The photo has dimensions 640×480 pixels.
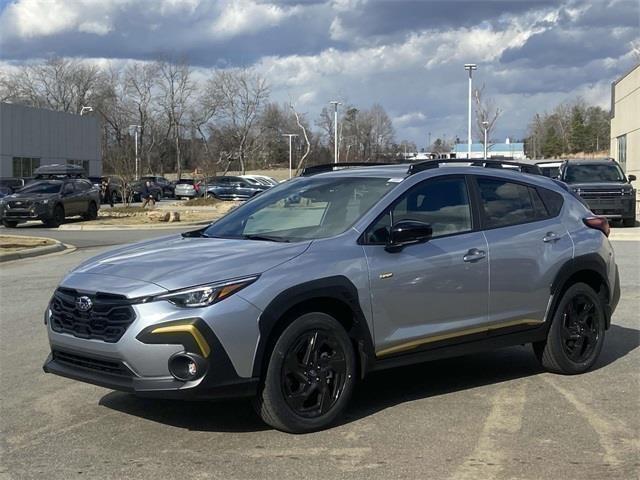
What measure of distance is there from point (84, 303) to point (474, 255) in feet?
9.23

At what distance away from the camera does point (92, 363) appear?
15.3ft

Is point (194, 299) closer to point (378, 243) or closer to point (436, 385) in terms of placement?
point (378, 243)

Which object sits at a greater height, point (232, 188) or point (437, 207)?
point (232, 188)

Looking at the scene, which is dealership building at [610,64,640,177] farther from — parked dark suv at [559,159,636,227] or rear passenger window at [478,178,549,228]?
rear passenger window at [478,178,549,228]

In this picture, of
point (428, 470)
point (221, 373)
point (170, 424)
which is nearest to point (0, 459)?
point (170, 424)

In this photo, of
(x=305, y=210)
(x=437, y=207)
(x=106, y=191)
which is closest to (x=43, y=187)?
(x=106, y=191)

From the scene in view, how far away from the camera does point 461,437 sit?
4781mm

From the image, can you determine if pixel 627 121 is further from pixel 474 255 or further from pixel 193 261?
pixel 193 261

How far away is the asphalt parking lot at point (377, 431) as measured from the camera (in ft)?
14.0

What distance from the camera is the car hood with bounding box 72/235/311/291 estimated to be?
4.52 meters

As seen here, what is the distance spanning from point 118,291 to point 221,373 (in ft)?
2.61

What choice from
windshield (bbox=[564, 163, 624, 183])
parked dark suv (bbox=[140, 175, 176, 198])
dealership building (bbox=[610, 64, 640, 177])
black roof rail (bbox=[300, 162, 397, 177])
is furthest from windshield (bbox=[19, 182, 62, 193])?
dealership building (bbox=[610, 64, 640, 177])

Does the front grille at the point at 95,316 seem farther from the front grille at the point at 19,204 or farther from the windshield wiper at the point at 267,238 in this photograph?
the front grille at the point at 19,204

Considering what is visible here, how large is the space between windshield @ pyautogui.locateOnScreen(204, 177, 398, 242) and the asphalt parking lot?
4.26 ft
